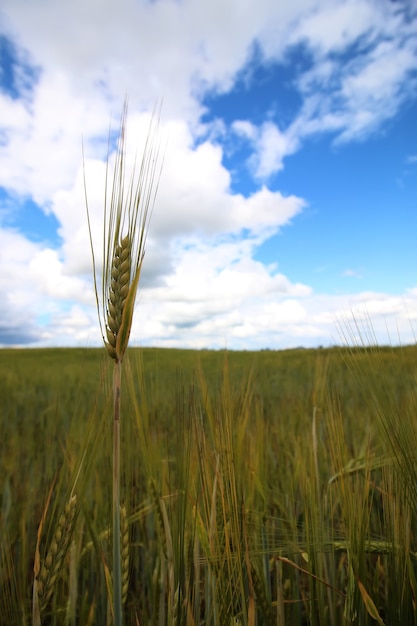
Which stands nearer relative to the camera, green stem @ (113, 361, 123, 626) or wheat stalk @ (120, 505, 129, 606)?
green stem @ (113, 361, 123, 626)

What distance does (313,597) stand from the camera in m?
0.93

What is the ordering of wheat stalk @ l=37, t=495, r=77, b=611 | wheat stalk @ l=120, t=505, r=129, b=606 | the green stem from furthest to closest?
1. wheat stalk @ l=120, t=505, r=129, b=606
2. wheat stalk @ l=37, t=495, r=77, b=611
3. the green stem

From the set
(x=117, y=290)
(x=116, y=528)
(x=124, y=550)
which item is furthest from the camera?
(x=124, y=550)

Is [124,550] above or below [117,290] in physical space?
below

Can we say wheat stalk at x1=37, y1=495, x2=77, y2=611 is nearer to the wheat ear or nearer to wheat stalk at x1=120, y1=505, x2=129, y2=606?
wheat stalk at x1=120, y1=505, x2=129, y2=606

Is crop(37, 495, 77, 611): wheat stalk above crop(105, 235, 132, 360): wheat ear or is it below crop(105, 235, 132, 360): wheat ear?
below

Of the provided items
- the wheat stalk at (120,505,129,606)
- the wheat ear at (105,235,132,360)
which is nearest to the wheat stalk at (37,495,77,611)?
the wheat stalk at (120,505,129,606)

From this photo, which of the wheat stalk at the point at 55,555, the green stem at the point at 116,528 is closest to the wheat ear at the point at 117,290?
the green stem at the point at 116,528

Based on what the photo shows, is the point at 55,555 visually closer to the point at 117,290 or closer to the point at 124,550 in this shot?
the point at 124,550

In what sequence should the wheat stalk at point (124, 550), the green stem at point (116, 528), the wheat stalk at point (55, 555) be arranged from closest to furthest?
the green stem at point (116, 528) → the wheat stalk at point (55, 555) → the wheat stalk at point (124, 550)

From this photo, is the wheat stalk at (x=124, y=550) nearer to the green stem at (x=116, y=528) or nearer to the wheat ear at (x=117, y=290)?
the green stem at (x=116, y=528)

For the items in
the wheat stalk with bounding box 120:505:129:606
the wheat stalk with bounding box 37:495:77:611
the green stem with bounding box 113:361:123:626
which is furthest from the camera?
the wheat stalk with bounding box 120:505:129:606

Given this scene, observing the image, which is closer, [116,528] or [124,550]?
[116,528]

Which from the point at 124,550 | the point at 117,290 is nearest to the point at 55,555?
the point at 124,550
